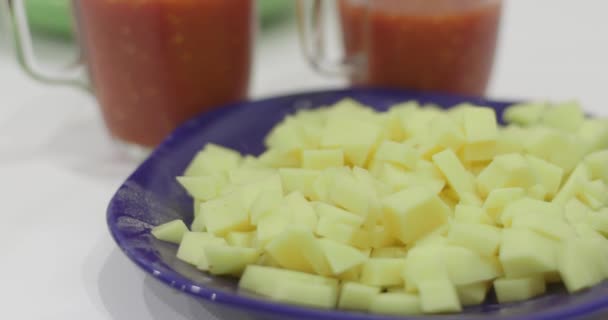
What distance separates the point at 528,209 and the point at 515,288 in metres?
0.11

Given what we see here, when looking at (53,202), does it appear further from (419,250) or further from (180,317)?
(419,250)

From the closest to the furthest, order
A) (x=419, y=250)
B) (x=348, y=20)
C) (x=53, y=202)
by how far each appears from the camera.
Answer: (x=419, y=250)
(x=53, y=202)
(x=348, y=20)

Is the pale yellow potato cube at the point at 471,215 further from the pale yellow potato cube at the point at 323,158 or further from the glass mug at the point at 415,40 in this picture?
the glass mug at the point at 415,40

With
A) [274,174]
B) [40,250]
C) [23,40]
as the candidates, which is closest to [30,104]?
[23,40]

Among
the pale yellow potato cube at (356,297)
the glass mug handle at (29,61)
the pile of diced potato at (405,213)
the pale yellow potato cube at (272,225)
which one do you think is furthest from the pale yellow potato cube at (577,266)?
the glass mug handle at (29,61)

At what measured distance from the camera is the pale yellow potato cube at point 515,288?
A: 2.57 feet

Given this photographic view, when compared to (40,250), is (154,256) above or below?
above

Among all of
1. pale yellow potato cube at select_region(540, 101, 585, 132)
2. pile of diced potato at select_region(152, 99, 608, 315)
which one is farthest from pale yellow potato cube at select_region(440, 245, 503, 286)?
pale yellow potato cube at select_region(540, 101, 585, 132)

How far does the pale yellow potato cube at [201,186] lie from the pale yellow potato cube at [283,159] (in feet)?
0.32

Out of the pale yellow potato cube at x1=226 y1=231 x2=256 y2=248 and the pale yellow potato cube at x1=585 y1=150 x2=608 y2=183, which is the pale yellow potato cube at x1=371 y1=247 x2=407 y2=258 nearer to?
the pale yellow potato cube at x1=226 y1=231 x2=256 y2=248

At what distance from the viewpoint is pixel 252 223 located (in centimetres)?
87

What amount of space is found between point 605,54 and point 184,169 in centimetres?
127

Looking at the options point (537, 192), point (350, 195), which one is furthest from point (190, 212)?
point (537, 192)

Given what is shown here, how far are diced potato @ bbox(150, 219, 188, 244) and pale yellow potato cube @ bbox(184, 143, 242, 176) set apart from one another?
165 millimetres
